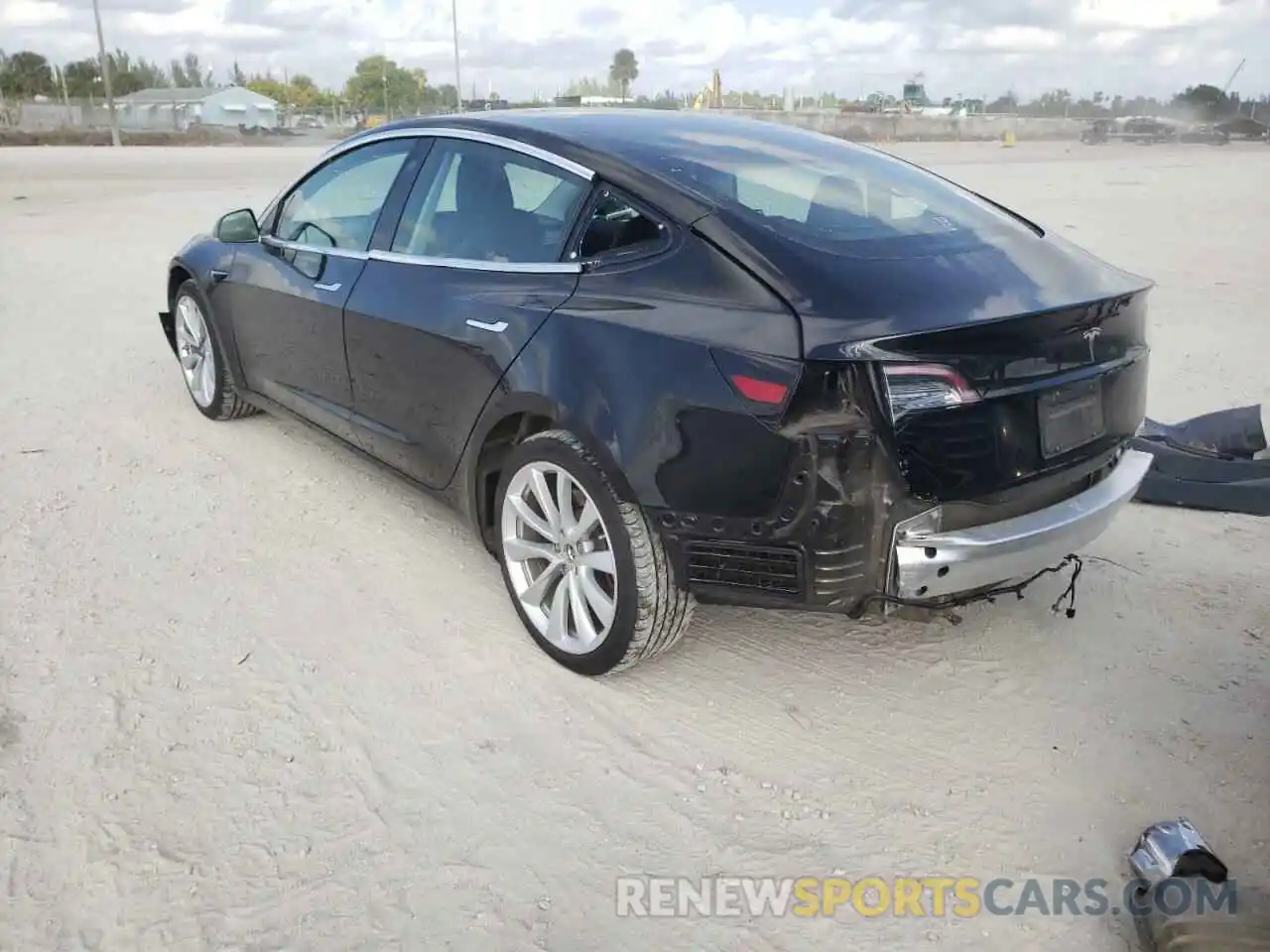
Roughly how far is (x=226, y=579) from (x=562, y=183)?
1913 mm

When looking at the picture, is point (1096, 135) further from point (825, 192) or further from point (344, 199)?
point (825, 192)

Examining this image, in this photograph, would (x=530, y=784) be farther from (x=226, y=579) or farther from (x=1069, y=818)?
(x=226, y=579)

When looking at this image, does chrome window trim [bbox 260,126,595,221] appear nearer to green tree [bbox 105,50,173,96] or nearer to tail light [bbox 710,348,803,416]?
tail light [bbox 710,348,803,416]

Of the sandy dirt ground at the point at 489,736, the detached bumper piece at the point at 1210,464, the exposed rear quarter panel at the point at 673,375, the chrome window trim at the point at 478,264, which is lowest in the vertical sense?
the sandy dirt ground at the point at 489,736

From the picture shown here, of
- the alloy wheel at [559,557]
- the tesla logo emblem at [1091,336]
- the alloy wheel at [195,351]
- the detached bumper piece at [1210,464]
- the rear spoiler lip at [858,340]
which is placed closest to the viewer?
the rear spoiler lip at [858,340]

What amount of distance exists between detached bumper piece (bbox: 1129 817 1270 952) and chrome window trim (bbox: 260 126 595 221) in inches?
92.6

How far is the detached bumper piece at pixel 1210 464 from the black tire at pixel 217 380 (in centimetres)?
433

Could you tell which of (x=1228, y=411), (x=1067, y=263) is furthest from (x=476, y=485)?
(x=1228, y=411)

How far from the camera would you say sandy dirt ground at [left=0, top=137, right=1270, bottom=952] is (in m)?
2.35

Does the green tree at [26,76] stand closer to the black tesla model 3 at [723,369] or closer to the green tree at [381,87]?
the green tree at [381,87]

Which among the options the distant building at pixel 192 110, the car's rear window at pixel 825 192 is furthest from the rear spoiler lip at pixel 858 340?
the distant building at pixel 192 110

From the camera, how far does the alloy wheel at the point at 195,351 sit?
537 cm

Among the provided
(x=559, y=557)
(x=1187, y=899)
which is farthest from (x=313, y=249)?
(x=1187, y=899)

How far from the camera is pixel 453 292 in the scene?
346 cm
